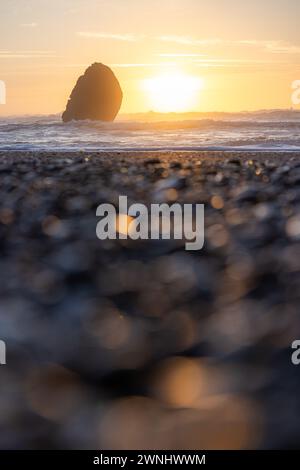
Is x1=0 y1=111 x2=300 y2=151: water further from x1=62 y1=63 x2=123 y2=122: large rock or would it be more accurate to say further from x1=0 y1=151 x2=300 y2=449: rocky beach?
x1=62 y1=63 x2=123 y2=122: large rock

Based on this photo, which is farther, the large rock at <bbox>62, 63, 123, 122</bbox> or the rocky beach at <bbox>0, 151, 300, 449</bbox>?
the large rock at <bbox>62, 63, 123, 122</bbox>

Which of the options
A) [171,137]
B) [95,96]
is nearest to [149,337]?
[171,137]

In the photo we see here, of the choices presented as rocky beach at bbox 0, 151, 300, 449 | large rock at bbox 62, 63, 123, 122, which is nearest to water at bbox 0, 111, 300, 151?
rocky beach at bbox 0, 151, 300, 449

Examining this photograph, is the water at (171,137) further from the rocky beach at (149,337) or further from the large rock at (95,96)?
the large rock at (95,96)

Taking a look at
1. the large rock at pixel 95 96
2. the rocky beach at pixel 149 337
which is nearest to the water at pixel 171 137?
the rocky beach at pixel 149 337

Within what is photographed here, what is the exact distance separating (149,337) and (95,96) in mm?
79372

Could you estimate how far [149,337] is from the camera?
253 cm

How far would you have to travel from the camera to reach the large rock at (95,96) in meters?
79.6

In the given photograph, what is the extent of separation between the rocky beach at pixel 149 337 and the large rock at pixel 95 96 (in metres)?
76.8

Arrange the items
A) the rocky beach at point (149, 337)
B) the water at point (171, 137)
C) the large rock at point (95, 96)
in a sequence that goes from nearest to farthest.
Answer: the rocky beach at point (149, 337) → the water at point (171, 137) → the large rock at point (95, 96)

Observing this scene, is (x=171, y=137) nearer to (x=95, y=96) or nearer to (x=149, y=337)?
(x=149, y=337)

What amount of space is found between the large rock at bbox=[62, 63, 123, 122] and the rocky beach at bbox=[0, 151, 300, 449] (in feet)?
252

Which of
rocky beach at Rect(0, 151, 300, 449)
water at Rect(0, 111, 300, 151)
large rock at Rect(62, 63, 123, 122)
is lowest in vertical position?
rocky beach at Rect(0, 151, 300, 449)

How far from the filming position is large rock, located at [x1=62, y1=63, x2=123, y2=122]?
79625 millimetres
